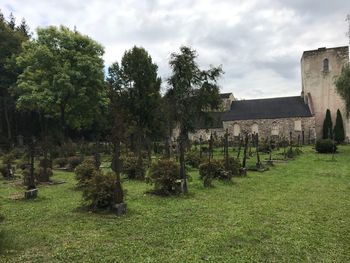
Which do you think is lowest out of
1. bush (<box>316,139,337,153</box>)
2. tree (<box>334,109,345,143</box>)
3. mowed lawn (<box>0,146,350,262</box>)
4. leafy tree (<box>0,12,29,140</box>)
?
mowed lawn (<box>0,146,350,262</box>)

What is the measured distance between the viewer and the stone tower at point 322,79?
47.9 m

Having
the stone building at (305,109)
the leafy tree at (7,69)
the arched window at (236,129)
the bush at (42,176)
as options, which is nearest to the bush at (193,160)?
the bush at (42,176)

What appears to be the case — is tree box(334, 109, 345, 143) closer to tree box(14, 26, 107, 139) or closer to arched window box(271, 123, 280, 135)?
arched window box(271, 123, 280, 135)

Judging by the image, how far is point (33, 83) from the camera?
3312 centimetres

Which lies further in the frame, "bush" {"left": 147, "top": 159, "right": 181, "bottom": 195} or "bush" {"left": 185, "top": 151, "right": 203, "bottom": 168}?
"bush" {"left": 185, "top": 151, "right": 203, "bottom": 168}

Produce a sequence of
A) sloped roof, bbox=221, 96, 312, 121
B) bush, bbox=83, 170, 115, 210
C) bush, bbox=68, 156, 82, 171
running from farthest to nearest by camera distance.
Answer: sloped roof, bbox=221, 96, 312, 121 < bush, bbox=68, 156, 82, 171 < bush, bbox=83, 170, 115, 210

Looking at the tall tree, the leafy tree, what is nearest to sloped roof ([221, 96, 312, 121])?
the tall tree

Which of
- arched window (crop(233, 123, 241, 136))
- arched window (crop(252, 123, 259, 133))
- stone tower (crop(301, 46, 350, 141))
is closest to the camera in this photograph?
stone tower (crop(301, 46, 350, 141))

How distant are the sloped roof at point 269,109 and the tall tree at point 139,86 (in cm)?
1559

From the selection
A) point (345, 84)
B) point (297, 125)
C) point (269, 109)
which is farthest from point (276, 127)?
point (345, 84)

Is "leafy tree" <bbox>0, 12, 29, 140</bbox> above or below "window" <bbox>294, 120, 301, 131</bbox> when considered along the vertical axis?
above

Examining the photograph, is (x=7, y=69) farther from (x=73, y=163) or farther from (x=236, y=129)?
(x=236, y=129)

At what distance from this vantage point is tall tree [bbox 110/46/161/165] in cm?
3712

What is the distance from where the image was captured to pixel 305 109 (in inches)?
1909
